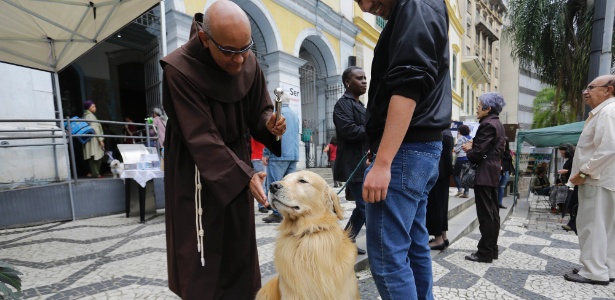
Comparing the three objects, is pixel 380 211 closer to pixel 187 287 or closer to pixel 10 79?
pixel 187 287

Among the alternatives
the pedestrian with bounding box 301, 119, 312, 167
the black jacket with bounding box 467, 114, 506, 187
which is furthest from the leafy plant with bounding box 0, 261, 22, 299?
the pedestrian with bounding box 301, 119, 312, 167

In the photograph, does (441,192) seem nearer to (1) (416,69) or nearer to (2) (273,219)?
(2) (273,219)

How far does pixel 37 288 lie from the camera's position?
2572 mm

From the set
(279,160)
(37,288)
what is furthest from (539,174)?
(37,288)

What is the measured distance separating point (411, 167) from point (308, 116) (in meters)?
12.1

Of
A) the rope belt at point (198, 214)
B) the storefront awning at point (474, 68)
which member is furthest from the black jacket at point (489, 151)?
the storefront awning at point (474, 68)

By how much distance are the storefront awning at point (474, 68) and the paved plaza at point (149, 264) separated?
25938 millimetres

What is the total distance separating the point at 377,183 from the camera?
1464 mm

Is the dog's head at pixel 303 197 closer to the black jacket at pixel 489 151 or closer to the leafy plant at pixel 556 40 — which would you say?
the black jacket at pixel 489 151

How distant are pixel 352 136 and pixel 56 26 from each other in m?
4.59

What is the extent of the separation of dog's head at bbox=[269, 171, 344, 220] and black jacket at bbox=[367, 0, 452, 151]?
1.59ft

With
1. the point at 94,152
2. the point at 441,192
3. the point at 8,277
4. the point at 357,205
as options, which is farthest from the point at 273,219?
the point at 94,152

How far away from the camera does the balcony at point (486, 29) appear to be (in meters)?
31.7

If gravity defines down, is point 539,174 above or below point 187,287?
below
